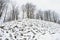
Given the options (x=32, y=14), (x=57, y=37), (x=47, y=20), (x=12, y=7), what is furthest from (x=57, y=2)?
(x=12, y=7)

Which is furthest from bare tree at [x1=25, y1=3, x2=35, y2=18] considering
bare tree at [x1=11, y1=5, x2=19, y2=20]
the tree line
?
bare tree at [x1=11, y1=5, x2=19, y2=20]

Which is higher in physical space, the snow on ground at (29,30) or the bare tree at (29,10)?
the bare tree at (29,10)

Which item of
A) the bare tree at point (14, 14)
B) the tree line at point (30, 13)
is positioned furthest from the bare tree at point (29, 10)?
the bare tree at point (14, 14)

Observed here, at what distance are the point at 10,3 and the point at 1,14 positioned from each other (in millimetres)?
224

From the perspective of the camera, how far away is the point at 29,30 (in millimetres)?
1744

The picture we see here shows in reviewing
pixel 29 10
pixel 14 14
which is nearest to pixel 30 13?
pixel 29 10

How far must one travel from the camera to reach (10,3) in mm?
1846

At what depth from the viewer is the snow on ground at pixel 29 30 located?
5.37 ft

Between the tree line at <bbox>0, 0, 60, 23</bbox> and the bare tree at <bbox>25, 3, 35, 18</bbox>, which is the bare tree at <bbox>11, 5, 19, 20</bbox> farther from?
the bare tree at <bbox>25, 3, 35, 18</bbox>

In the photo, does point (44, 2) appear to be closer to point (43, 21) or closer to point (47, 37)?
point (43, 21)

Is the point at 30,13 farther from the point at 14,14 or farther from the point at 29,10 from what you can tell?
the point at 14,14

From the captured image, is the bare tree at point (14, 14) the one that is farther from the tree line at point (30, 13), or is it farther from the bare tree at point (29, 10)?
the bare tree at point (29, 10)

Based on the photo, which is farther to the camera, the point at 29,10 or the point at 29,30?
the point at 29,10

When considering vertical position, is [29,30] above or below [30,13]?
below
